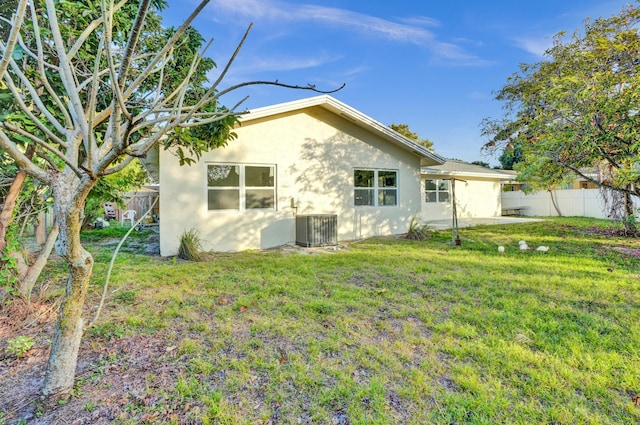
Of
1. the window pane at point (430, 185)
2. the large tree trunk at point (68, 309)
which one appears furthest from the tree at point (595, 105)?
the large tree trunk at point (68, 309)

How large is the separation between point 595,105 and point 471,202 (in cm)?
1210

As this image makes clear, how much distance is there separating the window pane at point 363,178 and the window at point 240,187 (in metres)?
2.95

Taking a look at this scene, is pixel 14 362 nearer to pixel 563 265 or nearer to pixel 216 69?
pixel 216 69

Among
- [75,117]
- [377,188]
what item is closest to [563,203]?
[377,188]

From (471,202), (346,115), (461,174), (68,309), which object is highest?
(346,115)

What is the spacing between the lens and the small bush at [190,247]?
720 cm

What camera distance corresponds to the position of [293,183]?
9078 millimetres

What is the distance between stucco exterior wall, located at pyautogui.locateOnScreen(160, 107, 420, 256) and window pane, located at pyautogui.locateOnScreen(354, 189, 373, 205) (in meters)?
0.22

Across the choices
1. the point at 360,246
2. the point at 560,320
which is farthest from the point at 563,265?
the point at 360,246

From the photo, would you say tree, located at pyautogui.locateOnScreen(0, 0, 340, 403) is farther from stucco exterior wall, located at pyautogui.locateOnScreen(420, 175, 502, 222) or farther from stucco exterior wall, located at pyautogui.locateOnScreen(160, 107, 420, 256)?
stucco exterior wall, located at pyautogui.locateOnScreen(420, 175, 502, 222)

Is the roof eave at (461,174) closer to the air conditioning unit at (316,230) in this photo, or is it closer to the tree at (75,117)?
the air conditioning unit at (316,230)

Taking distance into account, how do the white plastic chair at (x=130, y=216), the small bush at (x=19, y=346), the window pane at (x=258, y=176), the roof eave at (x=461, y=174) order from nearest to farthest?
the small bush at (x=19, y=346)
the window pane at (x=258, y=176)
the roof eave at (x=461, y=174)
the white plastic chair at (x=130, y=216)

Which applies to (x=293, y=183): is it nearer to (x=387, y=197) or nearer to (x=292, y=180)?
(x=292, y=180)

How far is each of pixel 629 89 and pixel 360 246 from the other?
21.5 feet
